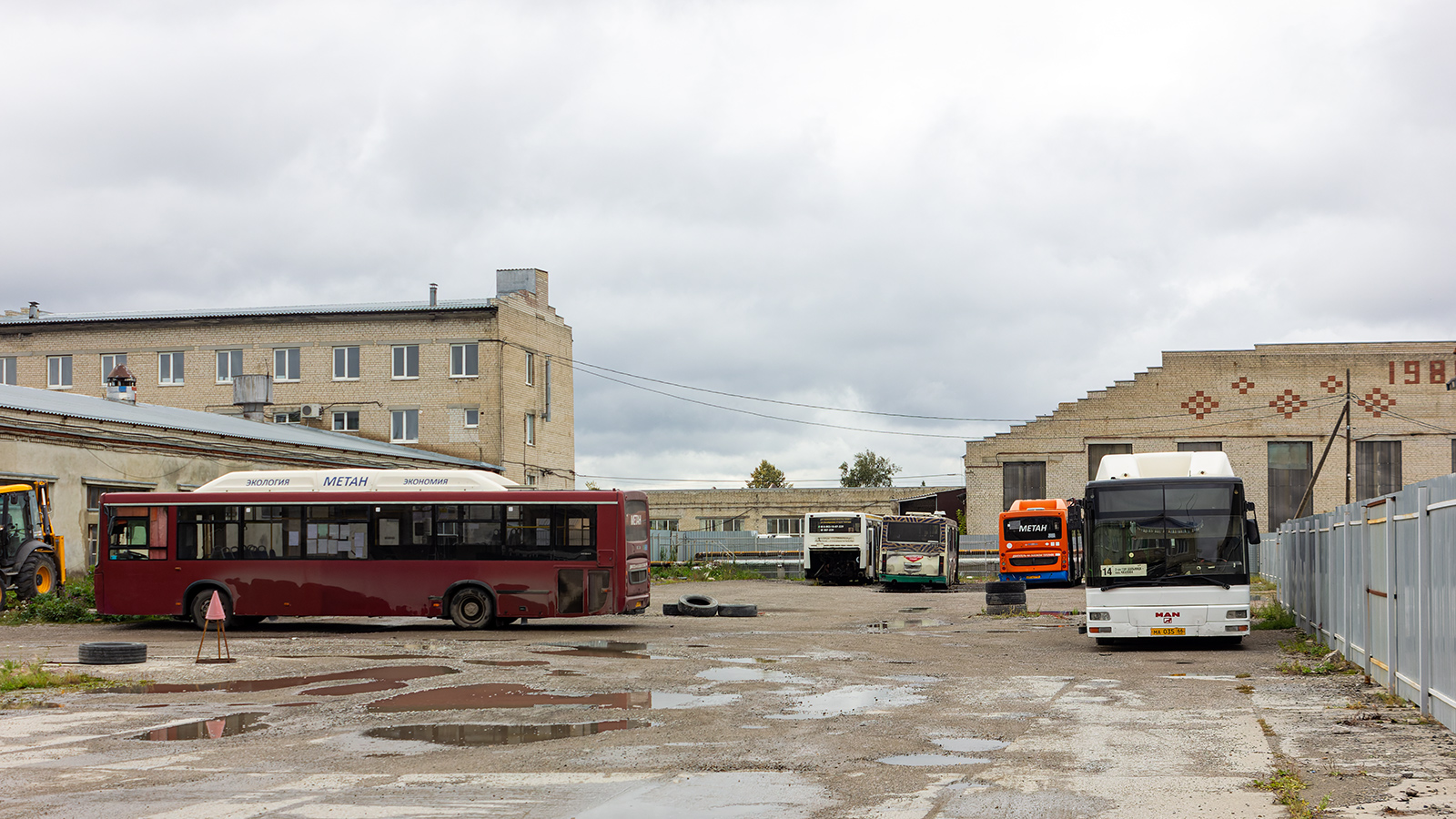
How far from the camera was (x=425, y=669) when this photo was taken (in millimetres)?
17641

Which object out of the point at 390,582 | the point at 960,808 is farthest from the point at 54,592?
the point at 960,808

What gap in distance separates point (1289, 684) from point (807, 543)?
129 ft

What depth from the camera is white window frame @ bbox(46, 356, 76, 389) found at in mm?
59344

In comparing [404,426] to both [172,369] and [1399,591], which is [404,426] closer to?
[172,369]

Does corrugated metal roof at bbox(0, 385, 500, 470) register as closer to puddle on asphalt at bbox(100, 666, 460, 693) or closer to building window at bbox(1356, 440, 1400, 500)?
puddle on asphalt at bbox(100, 666, 460, 693)

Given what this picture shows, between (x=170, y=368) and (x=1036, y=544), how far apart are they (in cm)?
3866

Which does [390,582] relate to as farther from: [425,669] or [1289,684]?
[1289,684]

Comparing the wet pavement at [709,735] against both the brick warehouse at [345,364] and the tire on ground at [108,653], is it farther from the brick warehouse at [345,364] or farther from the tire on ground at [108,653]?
the brick warehouse at [345,364]

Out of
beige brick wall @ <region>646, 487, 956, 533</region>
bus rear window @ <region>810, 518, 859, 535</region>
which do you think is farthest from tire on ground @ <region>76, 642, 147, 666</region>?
beige brick wall @ <region>646, 487, 956, 533</region>

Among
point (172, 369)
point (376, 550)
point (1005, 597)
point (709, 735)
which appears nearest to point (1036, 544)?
point (1005, 597)

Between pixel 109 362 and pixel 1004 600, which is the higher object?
pixel 109 362

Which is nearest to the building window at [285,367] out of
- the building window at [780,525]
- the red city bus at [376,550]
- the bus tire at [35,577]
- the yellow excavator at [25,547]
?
the yellow excavator at [25,547]

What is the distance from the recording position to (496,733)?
11.9 meters

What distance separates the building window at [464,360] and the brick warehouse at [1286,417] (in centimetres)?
2919
